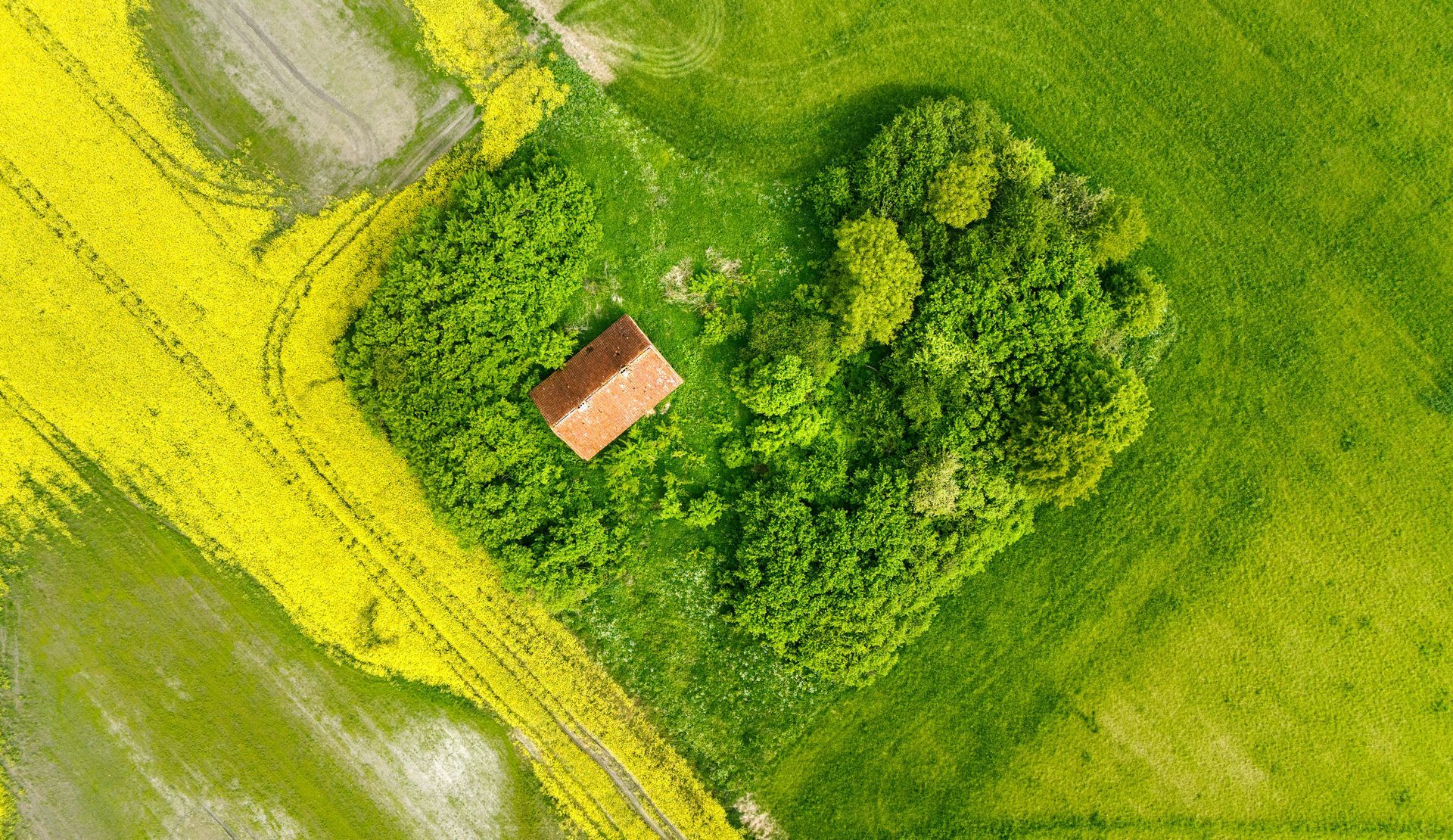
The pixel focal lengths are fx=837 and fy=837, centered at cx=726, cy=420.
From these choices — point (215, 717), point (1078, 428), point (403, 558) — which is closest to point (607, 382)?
point (403, 558)

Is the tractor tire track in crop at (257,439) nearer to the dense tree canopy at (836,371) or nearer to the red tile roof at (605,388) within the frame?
the dense tree canopy at (836,371)

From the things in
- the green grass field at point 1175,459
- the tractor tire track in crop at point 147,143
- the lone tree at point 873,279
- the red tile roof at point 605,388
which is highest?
the tractor tire track in crop at point 147,143

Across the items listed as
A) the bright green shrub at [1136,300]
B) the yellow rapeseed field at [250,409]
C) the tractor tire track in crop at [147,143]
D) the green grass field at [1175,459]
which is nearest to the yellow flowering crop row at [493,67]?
the yellow rapeseed field at [250,409]

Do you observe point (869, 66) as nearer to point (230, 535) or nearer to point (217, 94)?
point (217, 94)

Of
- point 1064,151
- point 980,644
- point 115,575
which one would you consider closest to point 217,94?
point 115,575

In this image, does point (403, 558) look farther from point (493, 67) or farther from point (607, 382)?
point (493, 67)

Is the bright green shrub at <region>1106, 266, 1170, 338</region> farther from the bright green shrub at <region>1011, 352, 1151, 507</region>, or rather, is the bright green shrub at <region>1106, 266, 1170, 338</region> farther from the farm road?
the farm road
